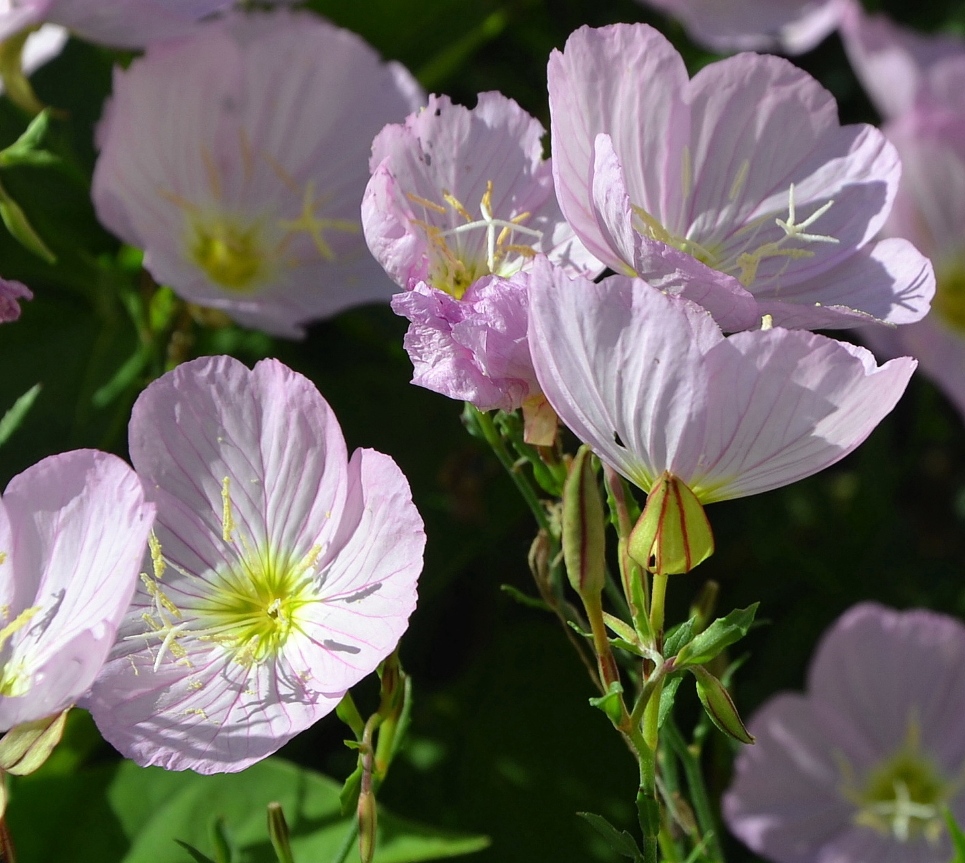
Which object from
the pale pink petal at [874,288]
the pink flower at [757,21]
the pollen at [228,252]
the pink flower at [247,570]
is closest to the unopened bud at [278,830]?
the pink flower at [247,570]

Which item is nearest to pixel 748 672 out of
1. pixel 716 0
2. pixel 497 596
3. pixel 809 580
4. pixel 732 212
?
pixel 809 580

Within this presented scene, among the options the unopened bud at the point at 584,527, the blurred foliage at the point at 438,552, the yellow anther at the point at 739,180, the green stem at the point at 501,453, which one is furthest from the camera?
the blurred foliage at the point at 438,552

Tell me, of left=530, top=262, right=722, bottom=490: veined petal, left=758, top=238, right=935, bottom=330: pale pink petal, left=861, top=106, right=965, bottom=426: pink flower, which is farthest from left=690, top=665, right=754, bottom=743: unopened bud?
left=861, top=106, right=965, bottom=426: pink flower

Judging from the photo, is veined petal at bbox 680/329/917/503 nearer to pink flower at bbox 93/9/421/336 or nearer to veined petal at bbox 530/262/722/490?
veined petal at bbox 530/262/722/490

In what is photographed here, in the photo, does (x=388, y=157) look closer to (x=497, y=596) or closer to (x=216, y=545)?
(x=216, y=545)

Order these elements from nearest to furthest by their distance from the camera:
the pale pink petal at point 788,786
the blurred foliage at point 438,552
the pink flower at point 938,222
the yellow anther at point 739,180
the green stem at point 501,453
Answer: the green stem at point 501,453
the yellow anther at point 739,180
the blurred foliage at point 438,552
the pale pink petal at point 788,786
the pink flower at point 938,222

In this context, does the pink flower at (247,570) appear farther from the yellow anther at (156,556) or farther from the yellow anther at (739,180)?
the yellow anther at (739,180)
